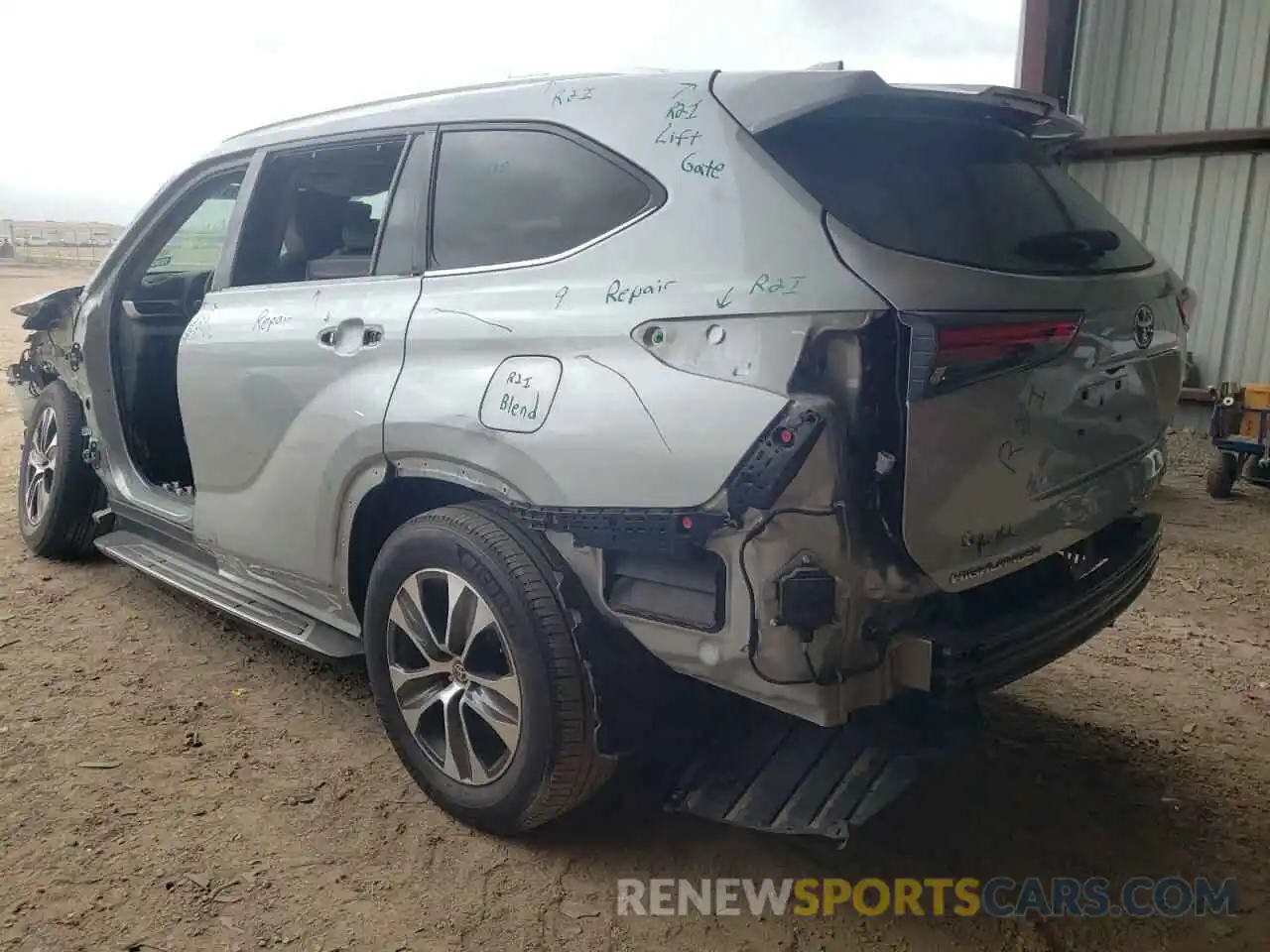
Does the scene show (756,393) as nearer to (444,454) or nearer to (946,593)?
(946,593)

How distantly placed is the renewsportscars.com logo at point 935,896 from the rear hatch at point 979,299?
2.75 ft

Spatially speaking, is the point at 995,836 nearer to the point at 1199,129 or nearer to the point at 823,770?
the point at 823,770

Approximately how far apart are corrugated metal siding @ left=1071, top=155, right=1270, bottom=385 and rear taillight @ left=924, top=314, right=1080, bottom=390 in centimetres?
719

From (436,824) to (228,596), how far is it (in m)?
1.29

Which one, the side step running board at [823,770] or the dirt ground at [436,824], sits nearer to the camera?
the side step running board at [823,770]

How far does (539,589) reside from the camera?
7.73 ft

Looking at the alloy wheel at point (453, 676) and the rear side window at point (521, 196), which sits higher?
the rear side window at point (521, 196)

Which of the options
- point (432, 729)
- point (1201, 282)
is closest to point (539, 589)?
point (432, 729)

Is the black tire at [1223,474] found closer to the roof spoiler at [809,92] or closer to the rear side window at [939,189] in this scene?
the rear side window at [939,189]

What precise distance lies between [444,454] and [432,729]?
0.78 meters

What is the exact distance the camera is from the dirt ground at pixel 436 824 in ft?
7.62

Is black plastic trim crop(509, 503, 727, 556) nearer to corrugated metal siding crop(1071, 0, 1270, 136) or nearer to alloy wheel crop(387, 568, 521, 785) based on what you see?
alloy wheel crop(387, 568, 521, 785)

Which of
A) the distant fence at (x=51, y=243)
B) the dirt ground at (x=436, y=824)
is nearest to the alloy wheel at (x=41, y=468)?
the dirt ground at (x=436, y=824)

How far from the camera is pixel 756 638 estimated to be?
6.57 feet
